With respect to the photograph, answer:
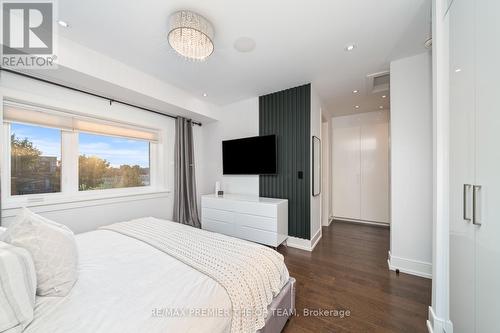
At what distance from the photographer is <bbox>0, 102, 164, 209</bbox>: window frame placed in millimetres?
1951

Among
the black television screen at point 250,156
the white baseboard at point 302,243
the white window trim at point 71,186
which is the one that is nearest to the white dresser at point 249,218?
the white baseboard at point 302,243

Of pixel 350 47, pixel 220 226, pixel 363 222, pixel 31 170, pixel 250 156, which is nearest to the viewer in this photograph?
pixel 350 47

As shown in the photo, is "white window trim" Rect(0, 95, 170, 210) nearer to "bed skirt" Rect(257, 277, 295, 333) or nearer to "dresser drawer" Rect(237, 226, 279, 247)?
"dresser drawer" Rect(237, 226, 279, 247)

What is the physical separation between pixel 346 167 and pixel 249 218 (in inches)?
117

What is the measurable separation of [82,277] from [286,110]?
3.01 m

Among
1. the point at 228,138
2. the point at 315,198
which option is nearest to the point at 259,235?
the point at 315,198

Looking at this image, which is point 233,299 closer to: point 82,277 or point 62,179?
point 82,277

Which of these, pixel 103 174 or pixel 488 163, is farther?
pixel 103 174

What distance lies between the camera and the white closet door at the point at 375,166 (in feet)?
13.2

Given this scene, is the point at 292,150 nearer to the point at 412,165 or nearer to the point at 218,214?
the point at 412,165

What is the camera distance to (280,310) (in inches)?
52.8

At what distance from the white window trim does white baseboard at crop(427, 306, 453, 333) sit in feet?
11.8

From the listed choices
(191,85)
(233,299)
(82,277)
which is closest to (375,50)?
(191,85)

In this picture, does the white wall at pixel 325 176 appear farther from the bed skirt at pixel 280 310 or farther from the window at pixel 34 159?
the window at pixel 34 159
